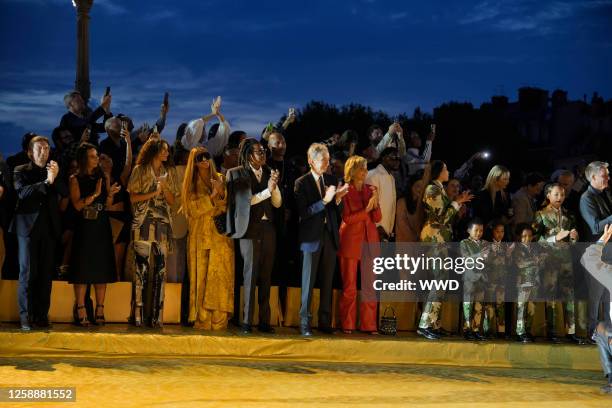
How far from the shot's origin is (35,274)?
9375mm

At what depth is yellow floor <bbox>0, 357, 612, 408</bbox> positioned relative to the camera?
24.6 feet

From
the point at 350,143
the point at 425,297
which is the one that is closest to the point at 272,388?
the point at 425,297

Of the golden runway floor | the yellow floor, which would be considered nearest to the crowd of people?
the golden runway floor

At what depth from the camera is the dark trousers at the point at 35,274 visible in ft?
30.3

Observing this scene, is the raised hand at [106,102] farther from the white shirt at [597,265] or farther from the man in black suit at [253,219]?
the white shirt at [597,265]

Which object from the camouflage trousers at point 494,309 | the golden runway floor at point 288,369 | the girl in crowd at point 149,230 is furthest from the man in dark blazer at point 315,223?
the camouflage trousers at point 494,309

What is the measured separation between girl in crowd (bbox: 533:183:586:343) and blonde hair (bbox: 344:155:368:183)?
2.07 meters

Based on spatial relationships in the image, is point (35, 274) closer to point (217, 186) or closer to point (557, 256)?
point (217, 186)

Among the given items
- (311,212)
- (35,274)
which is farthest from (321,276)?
(35,274)

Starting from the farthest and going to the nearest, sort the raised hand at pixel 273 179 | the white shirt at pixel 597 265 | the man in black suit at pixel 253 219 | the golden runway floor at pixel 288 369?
1. the man in black suit at pixel 253 219
2. the raised hand at pixel 273 179
3. the white shirt at pixel 597 265
4. the golden runway floor at pixel 288 369

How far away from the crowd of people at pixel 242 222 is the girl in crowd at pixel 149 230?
1 centimetres

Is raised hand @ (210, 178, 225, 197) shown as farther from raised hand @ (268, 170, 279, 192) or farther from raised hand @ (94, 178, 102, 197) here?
raised hand @ (94, 178, 102, 197)

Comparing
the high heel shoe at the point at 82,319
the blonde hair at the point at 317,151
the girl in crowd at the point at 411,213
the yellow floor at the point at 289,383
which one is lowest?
the yellow floor at the point at 289,383

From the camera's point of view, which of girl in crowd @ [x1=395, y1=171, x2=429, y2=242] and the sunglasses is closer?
the sunglasses
